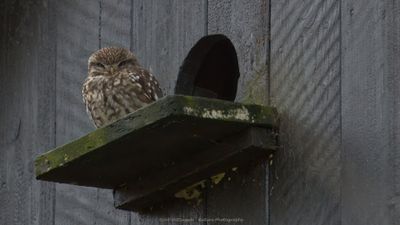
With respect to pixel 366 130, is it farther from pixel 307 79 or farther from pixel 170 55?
pixel 170 55

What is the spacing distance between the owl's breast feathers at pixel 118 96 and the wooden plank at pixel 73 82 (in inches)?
8.6

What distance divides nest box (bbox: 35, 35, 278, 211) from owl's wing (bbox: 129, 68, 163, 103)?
66 mm

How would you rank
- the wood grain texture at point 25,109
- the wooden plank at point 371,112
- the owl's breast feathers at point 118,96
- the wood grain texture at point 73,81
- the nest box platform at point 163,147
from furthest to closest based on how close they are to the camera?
the wood grain texture at point 25,109, the wood grain texture at point 73,81, the owl's breast feathers at point 118,96, the nest box platform at point 163,147, the wooden plank at point 371,112

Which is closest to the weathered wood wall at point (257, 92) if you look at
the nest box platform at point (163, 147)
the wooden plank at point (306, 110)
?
the wooden plank at point (306, 110)

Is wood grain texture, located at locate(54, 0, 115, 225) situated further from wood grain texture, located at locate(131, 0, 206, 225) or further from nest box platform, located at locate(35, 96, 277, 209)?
nest box platform, located at locate(35, 96, 277, 209)

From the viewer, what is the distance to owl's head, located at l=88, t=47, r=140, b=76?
4.01 m

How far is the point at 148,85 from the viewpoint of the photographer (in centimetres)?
393

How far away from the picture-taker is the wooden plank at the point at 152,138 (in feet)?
10.4

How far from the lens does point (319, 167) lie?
329 centimetres

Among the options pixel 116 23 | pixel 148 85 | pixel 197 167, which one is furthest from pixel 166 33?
pixel 197 167

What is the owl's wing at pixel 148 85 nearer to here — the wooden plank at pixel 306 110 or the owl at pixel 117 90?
the owl at pixel 117 90

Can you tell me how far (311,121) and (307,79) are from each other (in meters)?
0.11

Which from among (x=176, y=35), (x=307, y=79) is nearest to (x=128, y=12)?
(x=176, y=35)

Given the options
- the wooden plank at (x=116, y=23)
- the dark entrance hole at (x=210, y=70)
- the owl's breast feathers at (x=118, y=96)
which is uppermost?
the wooden plank at (x=116, y=23)
